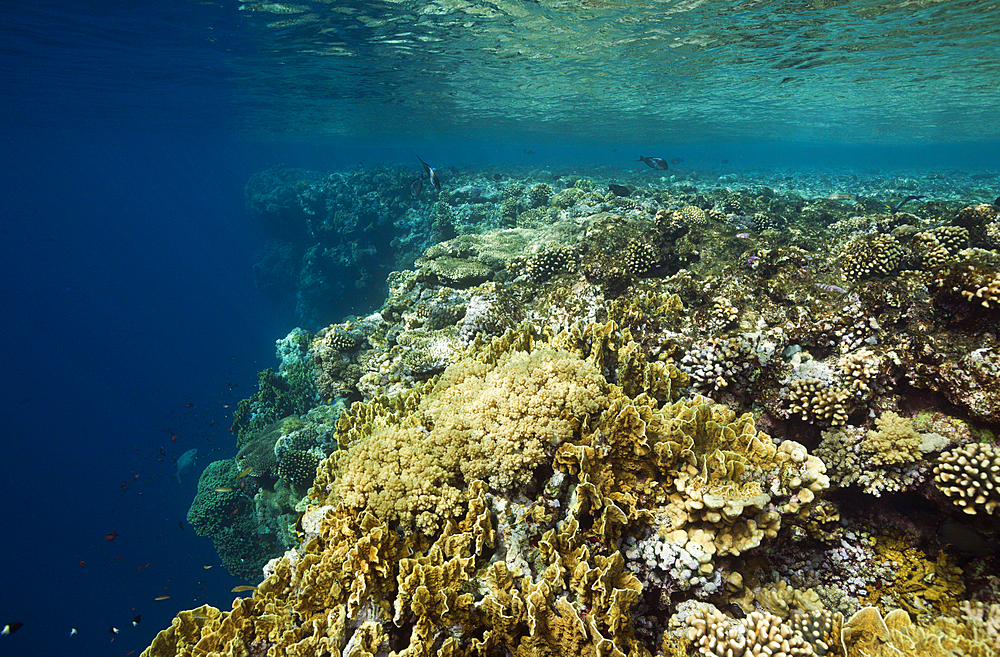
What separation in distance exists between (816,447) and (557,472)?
136 inches

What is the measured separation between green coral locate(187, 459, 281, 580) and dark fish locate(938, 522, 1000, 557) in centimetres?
1710

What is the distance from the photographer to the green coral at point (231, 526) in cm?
1403

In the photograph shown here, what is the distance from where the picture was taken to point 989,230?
286 inches

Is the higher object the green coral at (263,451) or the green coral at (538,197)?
the green coral at (538,197)

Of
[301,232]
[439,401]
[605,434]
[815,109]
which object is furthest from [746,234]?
[815,109]

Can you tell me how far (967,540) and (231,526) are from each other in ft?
60.2

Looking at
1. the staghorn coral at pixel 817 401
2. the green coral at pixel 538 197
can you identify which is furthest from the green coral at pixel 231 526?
the green coral at pixel 538 197

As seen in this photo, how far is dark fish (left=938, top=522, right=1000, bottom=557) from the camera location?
340 cm

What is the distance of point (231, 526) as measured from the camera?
14242 mm

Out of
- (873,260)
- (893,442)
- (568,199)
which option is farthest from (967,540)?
(568,199)

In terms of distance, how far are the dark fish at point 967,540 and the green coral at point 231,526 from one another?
56.1ft

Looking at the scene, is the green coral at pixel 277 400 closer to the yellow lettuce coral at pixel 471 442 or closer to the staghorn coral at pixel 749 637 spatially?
the yellow lettuce coral at pixel 471 442

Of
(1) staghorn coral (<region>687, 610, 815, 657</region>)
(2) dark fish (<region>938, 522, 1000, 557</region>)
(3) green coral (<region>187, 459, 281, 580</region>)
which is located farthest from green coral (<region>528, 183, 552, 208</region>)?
(1) staghorn coral (<region>687, 610, 815, 657</region>)

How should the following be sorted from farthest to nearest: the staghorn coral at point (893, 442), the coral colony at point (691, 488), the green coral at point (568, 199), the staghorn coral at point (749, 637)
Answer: the green coral at point (568, 199), the staghorn coral at point (893, 442), the coral colony at point (691, 488), the staghorn coral at point (749, 637)
